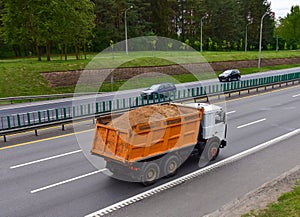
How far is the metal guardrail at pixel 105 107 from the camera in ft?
57.0

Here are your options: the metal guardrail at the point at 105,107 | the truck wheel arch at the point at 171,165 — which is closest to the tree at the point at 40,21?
the metal guardrail at the point at 105,107

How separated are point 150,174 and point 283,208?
4.27 m

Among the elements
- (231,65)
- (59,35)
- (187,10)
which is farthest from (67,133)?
(187,10)

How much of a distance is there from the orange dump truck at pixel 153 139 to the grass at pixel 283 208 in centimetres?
360

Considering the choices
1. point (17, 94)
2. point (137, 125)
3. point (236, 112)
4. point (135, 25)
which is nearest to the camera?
point (137, 125)

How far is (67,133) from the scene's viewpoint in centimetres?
1759

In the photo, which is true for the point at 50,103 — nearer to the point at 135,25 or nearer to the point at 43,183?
the point at 43,183

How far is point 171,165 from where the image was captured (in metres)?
11.2

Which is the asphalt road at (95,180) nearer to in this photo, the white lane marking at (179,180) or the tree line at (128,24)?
the white lane marking at (179,180)

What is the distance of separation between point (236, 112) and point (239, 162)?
32.7 ft

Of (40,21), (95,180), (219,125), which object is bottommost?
(95,180)

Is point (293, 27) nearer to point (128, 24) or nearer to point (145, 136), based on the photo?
point (128, 24)

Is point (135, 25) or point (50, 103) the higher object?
point (135, 25)

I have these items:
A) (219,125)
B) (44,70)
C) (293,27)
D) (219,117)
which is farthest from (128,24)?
(219,125)
